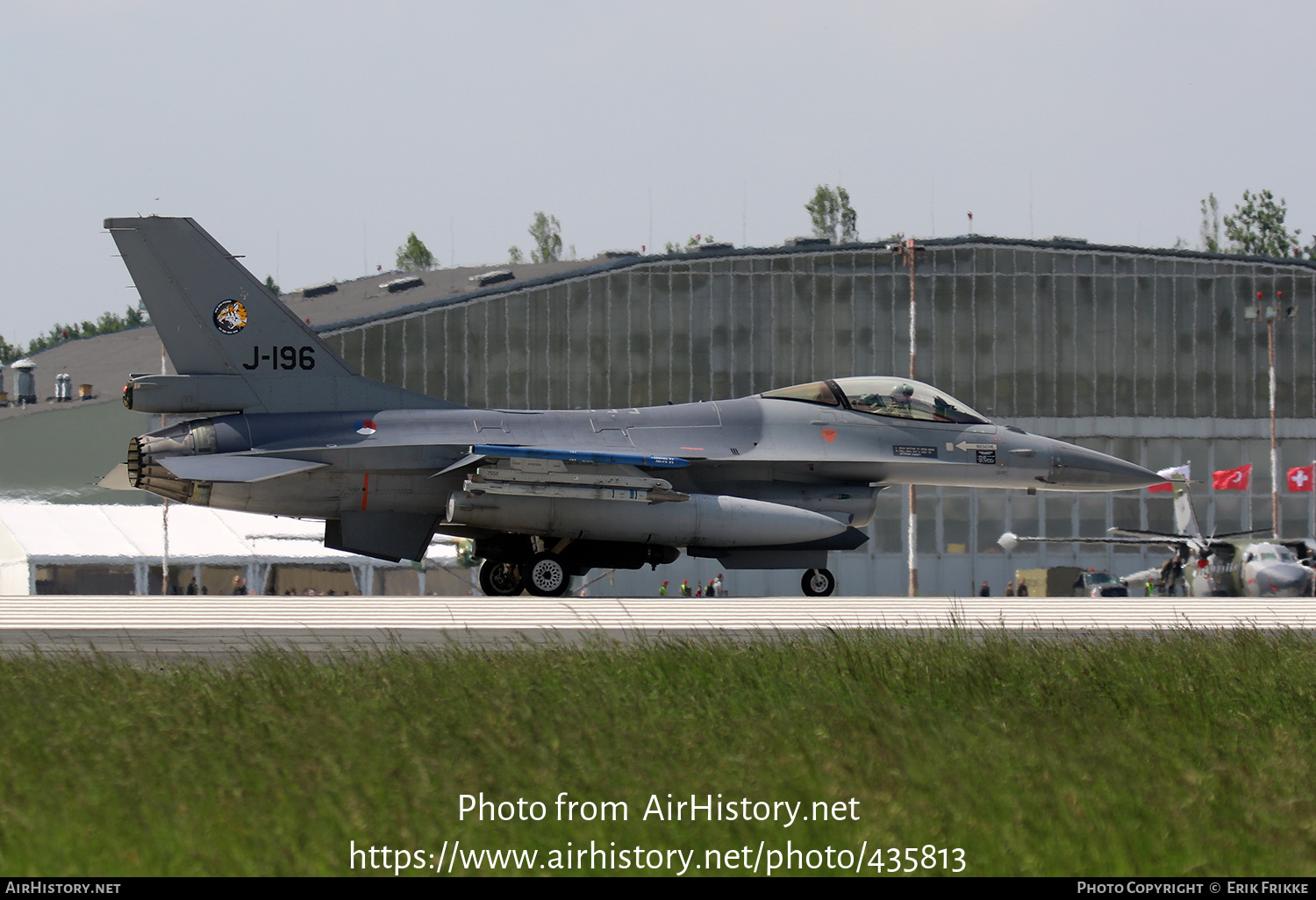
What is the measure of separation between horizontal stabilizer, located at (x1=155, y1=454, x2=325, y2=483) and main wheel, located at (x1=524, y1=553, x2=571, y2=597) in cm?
321

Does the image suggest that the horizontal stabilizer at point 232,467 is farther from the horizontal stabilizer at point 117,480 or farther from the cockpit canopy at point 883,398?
the cockpit canopy at point 883,398

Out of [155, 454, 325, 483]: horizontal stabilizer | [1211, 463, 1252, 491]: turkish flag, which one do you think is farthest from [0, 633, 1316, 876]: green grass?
[1211, 463, 1252, 491]: turkish flag

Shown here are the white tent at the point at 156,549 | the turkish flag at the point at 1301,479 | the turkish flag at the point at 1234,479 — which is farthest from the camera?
the turkish flag at the point at 1301,479

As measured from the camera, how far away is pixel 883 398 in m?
19.3

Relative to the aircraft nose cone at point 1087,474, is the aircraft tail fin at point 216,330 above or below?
above

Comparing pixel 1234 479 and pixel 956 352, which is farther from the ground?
pixel 956 352

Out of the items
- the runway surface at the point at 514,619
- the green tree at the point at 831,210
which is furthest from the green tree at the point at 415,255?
the runway surface at the point at 514,619

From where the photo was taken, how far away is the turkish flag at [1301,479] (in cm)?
4366

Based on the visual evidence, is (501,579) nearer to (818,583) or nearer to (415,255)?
(818,583)

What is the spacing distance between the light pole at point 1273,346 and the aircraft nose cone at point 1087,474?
69.5 ft

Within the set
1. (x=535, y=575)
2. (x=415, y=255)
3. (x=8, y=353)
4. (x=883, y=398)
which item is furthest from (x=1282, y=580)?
(x=8, y=353)

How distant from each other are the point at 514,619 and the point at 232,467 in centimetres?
514

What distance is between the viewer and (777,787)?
6.00 m

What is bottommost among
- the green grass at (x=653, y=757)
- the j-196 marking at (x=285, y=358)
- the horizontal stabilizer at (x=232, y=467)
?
the green grass at (x=653, y=757)
